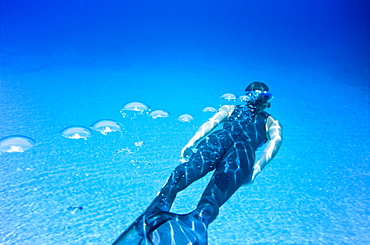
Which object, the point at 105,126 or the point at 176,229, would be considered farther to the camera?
the point at 105,126

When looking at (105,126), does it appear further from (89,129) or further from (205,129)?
(205,129)

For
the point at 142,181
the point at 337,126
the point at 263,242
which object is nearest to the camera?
the point at 263,242

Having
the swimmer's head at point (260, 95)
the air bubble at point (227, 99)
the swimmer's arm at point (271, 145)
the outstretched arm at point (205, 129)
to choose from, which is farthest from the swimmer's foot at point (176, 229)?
the air bubble at point (227, 99)

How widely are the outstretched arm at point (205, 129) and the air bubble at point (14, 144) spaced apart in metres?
1.57

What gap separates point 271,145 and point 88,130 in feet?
6.15

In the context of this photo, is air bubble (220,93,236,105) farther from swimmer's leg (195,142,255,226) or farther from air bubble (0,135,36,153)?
air bubble (0,135,36,153)

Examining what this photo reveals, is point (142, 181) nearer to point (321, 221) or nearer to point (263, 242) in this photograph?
point (263, 242)

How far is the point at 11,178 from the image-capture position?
2473 mm

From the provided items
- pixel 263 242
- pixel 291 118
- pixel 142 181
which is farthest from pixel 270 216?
pixel 291 118

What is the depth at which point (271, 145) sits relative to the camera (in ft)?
7.36

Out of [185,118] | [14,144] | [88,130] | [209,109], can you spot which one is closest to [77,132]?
[88,130]

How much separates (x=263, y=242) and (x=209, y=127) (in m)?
1.01

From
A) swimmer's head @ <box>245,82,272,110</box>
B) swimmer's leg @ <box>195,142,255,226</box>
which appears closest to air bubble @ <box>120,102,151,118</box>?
swimmer's head @ <box>245,82,272,110</box>

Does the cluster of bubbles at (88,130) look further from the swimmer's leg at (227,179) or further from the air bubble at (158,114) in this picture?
the swimmer's leg at (227,179)
